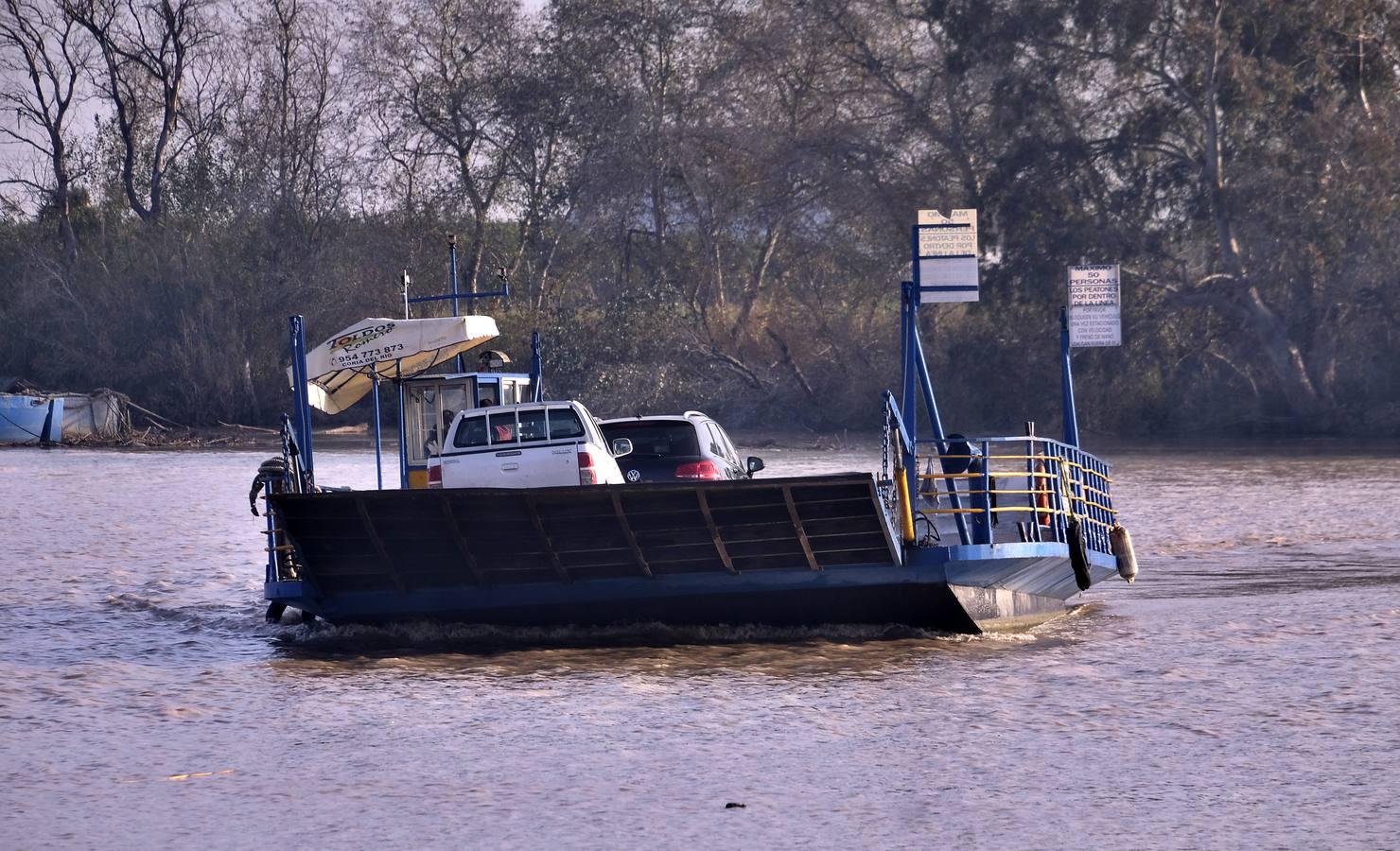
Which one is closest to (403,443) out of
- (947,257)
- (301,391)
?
(301,391)

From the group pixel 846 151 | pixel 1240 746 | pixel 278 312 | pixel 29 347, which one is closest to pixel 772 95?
pixel 846 151

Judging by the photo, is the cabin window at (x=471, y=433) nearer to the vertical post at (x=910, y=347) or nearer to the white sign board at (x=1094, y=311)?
the vertical post at (x=910, y=347)

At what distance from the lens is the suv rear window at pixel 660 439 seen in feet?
47.8

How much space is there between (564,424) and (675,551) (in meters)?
1.91

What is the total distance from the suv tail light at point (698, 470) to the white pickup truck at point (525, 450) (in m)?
0.92

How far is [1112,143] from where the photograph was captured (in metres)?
42.9

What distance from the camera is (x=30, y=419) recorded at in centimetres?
5016

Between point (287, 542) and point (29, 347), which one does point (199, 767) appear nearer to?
point (287, 542)

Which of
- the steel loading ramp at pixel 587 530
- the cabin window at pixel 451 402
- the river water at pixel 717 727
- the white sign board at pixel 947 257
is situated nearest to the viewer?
the river water at pixel 717 727

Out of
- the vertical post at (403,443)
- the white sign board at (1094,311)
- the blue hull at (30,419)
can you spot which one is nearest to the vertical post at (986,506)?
the white sign board at (1094,311)

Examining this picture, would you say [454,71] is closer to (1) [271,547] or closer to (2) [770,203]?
(2) [770,203]

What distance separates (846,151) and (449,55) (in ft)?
53.7

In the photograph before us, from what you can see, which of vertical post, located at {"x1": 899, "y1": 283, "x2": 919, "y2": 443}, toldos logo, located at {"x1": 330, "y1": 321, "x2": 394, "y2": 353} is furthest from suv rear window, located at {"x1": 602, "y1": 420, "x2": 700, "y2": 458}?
toldos logo, located at {"x1": 330, "y1": 321, "x2": 394, "y2": 353}

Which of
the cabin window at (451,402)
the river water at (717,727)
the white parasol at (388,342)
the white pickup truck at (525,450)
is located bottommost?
the river water at (717,727)
